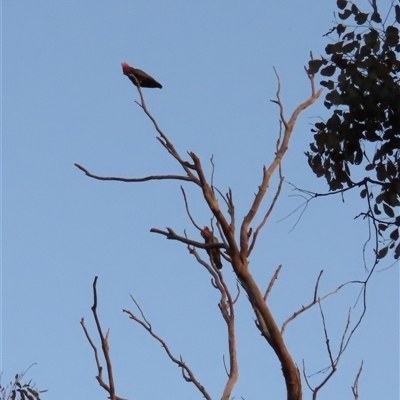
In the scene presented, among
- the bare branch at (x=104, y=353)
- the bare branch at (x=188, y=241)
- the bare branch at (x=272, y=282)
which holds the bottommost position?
the bare branch at (x=104, y=353)

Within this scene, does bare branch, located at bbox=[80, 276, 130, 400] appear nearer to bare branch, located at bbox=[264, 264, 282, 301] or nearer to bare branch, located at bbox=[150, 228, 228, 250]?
bare branch, located at bbox=[150, 228, 228, 250]

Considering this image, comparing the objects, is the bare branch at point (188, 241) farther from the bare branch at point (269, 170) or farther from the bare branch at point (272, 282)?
the bare branch at point (272, 282)

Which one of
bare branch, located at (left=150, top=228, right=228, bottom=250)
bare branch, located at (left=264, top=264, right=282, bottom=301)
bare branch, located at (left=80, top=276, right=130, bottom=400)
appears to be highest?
bare branch, located at (left=264, top=264, right=282, bottom=301)

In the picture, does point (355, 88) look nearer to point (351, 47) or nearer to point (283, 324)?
point (351, 47)

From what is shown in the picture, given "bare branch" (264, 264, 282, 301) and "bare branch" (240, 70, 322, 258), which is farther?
"bare branch" (264, 264, 282, 301)

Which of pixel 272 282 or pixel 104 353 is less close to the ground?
pixel 272 282

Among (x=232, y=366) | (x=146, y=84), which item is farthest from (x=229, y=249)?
(x=146, y=84)

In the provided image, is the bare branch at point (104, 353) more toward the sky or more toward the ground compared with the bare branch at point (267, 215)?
more toward the ground

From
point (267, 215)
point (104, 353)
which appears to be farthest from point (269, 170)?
point (104, 353)

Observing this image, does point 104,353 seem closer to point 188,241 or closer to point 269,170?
point 188,241

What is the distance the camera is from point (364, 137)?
3189 mm

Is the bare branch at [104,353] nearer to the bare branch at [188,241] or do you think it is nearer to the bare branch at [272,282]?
the bare branch at [188,241]

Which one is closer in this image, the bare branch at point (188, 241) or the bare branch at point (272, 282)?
the bare branch at point (188, 241)

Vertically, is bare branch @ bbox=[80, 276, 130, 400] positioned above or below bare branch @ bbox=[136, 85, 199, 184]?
below
